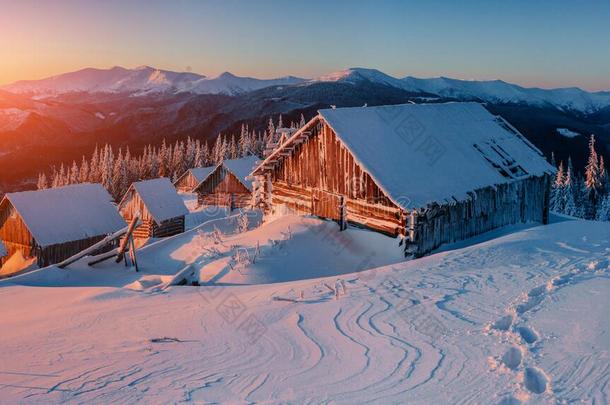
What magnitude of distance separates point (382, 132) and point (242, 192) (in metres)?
29.7

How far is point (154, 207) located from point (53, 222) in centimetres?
788

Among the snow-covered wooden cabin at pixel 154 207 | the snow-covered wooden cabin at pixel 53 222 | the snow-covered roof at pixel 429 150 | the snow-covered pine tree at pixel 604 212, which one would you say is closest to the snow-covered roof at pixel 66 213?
the snow-covered wooden cabin at pixel 53 222

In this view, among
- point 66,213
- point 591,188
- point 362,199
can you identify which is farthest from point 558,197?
point 66,213

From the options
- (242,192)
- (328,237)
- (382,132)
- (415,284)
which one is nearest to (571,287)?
(415,284)

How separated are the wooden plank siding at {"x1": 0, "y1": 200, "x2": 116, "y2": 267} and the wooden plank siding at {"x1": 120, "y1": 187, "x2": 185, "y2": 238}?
5.36 metres

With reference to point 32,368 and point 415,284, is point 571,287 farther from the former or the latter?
point 32,368

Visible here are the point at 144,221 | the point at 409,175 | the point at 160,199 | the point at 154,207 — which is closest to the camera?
the point at 409,175

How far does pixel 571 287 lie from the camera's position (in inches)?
430

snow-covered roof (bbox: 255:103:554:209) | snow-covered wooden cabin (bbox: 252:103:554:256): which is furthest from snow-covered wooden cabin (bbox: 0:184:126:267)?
snow-covered roof (bbox: 255:103:554:209)

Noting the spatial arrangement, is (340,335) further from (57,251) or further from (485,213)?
(57,251)

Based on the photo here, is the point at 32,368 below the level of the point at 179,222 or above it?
above

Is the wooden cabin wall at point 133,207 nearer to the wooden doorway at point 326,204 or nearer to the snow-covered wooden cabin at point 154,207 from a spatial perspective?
the snow-covered wooden cabin at point 154,207

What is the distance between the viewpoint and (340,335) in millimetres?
9109

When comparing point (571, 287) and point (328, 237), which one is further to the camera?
point (328, 237)
